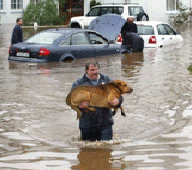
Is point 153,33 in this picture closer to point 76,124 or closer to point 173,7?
point 76,124

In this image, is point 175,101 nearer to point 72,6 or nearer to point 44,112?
point 44,112

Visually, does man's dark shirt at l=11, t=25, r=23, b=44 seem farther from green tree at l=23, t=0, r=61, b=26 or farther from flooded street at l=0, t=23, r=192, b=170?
green tree at l=23, t=0, r=61, b=26

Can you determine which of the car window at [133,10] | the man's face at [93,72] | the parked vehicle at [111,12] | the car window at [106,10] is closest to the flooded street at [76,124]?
the man's face at [93,72]

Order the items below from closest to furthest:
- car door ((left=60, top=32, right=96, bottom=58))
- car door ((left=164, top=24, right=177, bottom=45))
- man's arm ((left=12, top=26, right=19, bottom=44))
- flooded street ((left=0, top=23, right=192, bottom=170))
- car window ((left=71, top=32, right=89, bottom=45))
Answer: flooded street ((left=0, top=23, right=192, bottom=170)), car door ((left=60, top=32, right=96, bottom=58)), car window ((left=71, top=32, right=89, bottom=45)), man's arm ((left=12, top=26, right=19, bottom=44)), car door ((left=164, top=24, right=177, bottom=45))

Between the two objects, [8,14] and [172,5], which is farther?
[172,5]

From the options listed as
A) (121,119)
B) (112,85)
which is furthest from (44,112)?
(112,85)

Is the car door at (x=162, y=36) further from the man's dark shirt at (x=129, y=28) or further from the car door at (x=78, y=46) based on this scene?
the car door at (x=78, y=46)

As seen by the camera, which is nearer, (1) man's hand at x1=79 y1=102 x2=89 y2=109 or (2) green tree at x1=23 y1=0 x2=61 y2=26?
(1) man's hand at x1=79 y1=102 x2=89 y2=109

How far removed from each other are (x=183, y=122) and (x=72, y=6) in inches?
1532

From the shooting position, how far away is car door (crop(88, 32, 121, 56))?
73.4ft

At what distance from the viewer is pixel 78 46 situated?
70.8 ft

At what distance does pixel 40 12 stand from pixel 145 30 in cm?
1835

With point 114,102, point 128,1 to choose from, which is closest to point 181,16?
point 128,1

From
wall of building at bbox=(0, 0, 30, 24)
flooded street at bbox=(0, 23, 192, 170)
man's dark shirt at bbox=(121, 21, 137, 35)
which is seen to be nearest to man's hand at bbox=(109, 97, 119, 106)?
flooded street at bbox=(0, 23, 192, 170)
